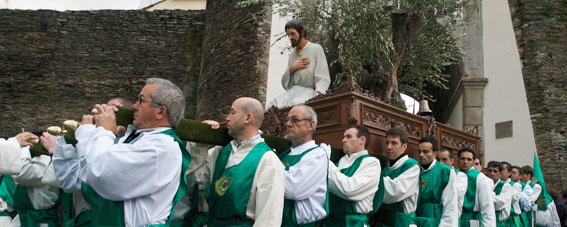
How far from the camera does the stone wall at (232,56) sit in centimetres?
1508

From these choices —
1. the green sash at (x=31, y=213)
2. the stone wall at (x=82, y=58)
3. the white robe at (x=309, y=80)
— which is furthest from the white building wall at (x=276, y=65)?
the green sash at (x=31, y=213)

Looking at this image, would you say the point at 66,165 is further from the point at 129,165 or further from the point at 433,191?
the point at 433,191

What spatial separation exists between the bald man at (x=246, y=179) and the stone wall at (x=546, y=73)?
11.3 meters

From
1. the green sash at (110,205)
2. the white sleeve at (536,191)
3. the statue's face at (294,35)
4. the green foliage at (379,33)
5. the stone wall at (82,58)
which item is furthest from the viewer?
the stone wall at (82,58)

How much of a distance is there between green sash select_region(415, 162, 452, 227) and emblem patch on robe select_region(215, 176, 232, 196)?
3.05 m

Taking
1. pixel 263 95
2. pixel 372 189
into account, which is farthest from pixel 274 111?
pixel 263 95

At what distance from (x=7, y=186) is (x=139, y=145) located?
10.1 ft

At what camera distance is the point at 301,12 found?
12117mm

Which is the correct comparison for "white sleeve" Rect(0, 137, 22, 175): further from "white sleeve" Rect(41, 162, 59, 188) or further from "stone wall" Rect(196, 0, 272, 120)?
"stone wall" Rect(196, 0, 272, 120)

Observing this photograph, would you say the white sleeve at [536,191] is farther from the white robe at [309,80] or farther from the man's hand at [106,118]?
the man's hand at [106,118]

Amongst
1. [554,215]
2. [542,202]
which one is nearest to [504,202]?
[542,202]

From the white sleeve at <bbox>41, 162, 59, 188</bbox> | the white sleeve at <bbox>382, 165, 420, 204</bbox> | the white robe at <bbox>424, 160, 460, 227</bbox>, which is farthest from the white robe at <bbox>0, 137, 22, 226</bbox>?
the white robe at <bbox>424, 160, 460, 227</bbox>

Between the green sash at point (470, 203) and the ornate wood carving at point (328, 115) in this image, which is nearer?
the ornate wood carving at point (328, 115)

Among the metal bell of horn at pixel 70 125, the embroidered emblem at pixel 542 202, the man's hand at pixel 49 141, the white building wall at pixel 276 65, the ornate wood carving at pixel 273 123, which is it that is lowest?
the embroidered emblem at pixel 542 202
